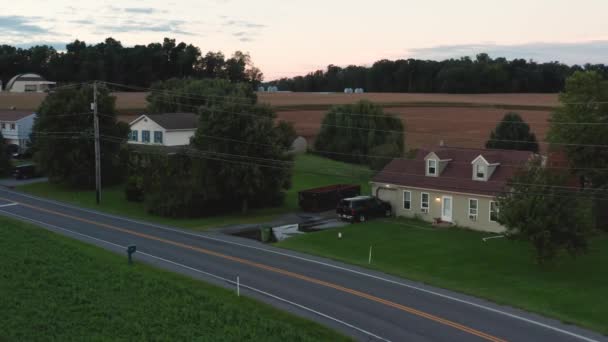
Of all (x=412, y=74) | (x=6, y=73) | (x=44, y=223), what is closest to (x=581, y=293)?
(x=44, y=223)

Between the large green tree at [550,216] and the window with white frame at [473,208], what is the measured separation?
10.5m

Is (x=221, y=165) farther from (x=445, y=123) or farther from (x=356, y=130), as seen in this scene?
(x=445, y=123)

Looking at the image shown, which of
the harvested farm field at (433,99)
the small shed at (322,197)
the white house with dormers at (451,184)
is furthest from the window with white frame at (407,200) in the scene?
the harvested farm field at (433,99)

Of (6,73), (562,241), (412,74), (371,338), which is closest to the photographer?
(371,338)

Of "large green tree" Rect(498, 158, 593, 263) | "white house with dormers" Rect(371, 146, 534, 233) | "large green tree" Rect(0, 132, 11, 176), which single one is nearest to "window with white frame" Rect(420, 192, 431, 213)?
"white house with dormers" Rect(371, 146, 534, 233)

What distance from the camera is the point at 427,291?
95.6 feet

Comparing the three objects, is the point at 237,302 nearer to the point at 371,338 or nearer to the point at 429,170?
the point at 371,338

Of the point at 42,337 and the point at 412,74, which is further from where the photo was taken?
the point at 412,74

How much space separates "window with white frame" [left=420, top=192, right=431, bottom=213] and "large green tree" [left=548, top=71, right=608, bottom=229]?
32.3ft

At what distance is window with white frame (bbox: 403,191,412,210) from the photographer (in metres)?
48.0

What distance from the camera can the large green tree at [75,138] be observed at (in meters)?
66.4

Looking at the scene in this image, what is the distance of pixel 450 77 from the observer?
8906cm

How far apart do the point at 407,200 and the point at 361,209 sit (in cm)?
380

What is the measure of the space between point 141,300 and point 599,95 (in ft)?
118
